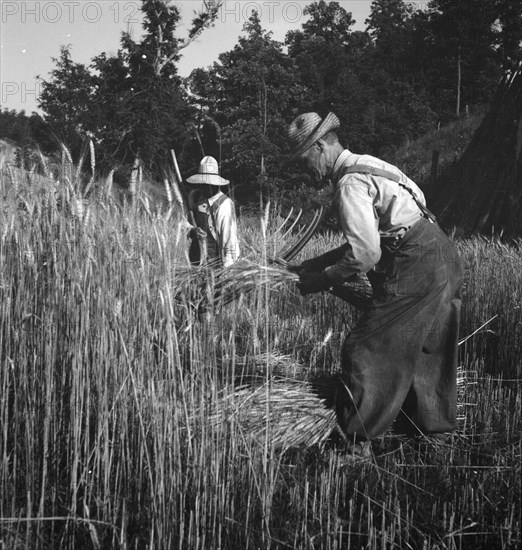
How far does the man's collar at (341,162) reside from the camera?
345 cm

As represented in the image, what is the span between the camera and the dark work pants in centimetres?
341

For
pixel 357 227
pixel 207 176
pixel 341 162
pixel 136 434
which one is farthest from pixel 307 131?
pixel 207 176

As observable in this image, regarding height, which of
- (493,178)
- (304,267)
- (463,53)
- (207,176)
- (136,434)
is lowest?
(136,434)

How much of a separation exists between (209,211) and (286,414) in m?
1.44

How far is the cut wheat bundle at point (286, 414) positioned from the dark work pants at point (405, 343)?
9 centimetres

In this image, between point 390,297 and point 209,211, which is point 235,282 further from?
point 209,211

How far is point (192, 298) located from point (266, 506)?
874mm

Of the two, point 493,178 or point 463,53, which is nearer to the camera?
point 493,178

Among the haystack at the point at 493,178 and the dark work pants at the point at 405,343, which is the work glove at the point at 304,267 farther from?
the haystack at the point at 493,178

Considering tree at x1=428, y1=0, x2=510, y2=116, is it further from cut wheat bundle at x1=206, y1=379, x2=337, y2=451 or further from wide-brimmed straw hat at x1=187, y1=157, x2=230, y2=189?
cut wheat bundle at x1=206, y1=379, x2=337, y2=451

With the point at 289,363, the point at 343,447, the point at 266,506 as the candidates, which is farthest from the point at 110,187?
the point at 289,363

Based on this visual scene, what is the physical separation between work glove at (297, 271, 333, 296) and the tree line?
36.8ft

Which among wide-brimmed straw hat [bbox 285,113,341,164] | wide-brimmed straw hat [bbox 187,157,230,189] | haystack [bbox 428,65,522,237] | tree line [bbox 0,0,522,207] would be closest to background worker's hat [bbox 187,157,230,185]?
wide-brimmed straw hat [bbox 187,157,230,189]

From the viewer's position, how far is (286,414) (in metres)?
3.38
